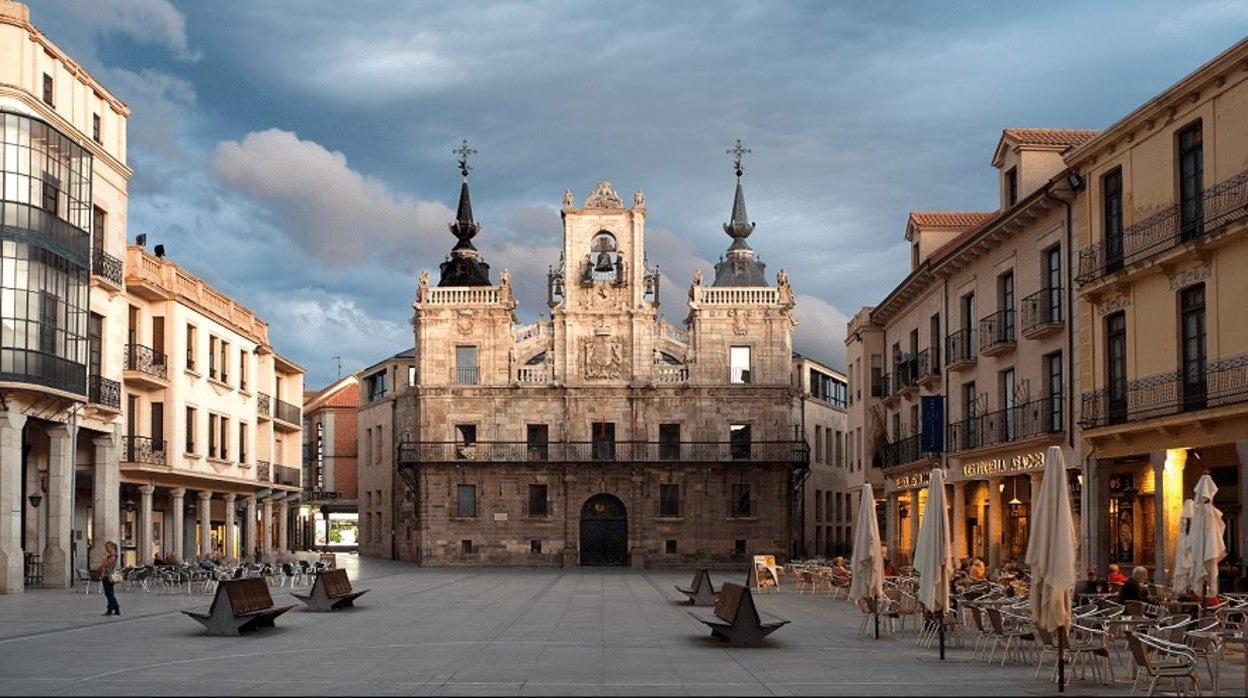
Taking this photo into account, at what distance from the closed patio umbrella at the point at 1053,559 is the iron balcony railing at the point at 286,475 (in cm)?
5004

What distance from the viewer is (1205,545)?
64.2 ft

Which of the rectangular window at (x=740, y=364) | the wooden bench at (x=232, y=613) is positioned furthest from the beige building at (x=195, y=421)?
the wooden bench at (x=232, y=613)

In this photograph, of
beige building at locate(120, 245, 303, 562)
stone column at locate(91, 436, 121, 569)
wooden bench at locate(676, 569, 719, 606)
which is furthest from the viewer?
beige building at locate(120, 245, 303, 562)

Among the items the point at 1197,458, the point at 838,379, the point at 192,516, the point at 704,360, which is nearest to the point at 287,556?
the point at 192,516

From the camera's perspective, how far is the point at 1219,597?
2083 cm

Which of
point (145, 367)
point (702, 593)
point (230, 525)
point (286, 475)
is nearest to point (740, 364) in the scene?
point (286, 475)

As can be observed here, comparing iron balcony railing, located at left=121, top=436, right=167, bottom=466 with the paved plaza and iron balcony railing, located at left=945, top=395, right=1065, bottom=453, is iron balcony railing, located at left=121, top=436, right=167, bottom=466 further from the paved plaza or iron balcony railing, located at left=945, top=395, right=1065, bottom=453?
iron balcony railing, located at left=945, top=395, right=1065, bottom=453

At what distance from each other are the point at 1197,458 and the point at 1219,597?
7643mm

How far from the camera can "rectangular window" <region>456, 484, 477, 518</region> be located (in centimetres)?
6806

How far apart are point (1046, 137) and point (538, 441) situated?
37.1 metres

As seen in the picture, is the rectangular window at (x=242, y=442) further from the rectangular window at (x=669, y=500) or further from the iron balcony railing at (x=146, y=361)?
the rectangular window at (x=669, y=500)

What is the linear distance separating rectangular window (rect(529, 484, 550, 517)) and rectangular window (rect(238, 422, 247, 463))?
15.0 m

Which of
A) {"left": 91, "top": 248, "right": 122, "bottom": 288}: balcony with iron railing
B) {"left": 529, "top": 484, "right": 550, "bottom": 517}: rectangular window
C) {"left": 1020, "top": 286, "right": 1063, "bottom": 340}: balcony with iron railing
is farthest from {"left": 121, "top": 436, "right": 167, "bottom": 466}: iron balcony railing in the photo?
{"left": 1020, "top": 286, "right": 1063, "bottom": 340}: balcony with iron railing

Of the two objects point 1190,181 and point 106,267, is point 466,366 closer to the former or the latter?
point 106,267
